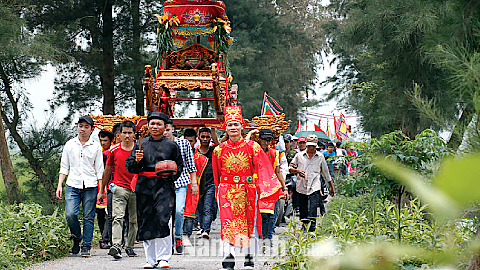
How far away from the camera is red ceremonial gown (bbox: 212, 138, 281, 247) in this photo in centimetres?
649

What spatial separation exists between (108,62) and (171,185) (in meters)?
10.1

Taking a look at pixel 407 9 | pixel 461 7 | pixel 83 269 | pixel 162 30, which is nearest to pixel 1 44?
pixel 162 30

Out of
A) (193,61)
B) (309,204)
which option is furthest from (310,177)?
(193,61)

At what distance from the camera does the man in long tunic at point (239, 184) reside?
6.48 metres

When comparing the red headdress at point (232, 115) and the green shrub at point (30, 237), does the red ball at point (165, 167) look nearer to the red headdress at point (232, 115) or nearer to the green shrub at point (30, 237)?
the red headdress at point (232, 115)

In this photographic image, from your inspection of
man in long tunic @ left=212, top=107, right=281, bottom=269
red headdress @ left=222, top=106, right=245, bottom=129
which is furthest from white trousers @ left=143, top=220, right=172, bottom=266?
red headdress @ left=222, top=106, right=245, bottom=129

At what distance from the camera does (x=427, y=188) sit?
0.83 meters

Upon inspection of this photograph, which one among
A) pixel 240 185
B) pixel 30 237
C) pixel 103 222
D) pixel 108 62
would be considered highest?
pixel 108 62

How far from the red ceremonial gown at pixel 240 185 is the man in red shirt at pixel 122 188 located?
154cm

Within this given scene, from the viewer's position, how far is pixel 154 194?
6508 mm

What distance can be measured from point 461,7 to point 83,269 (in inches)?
200

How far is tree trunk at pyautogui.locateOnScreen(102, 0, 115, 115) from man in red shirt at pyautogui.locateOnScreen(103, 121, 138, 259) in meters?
8.53

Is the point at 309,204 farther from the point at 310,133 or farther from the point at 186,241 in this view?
the point at 310,133

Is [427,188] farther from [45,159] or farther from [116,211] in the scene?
[45,159]
